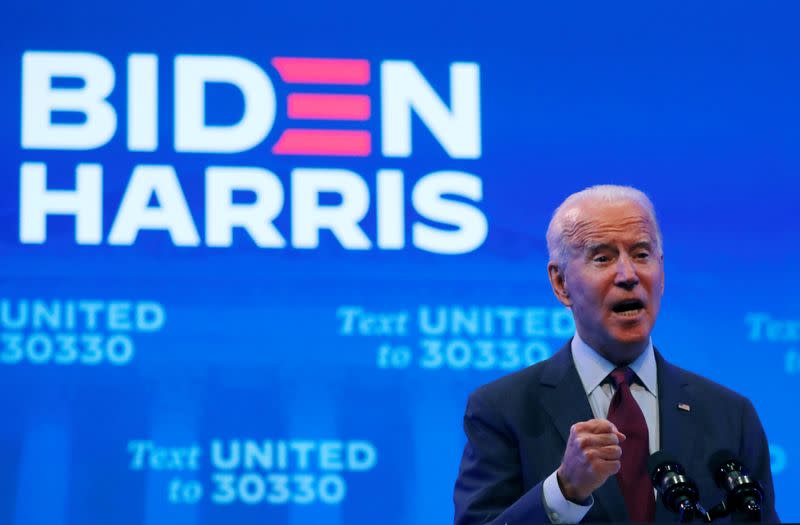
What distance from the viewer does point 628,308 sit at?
8.03ft

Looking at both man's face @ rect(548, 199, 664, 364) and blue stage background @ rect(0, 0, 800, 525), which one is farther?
blue stage background @ rect(0, 0, 800, 525)

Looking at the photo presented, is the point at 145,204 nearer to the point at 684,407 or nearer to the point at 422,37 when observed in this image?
the point at 422,37

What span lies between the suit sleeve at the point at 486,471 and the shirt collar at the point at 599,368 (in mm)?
204

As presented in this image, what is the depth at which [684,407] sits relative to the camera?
2.46 meters

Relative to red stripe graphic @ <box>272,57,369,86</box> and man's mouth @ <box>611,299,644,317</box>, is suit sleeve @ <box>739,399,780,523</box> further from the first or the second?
red stripe graphic @ <box>272,57,369,86</box>

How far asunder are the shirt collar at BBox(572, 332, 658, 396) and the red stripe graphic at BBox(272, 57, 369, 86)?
2.24 metres

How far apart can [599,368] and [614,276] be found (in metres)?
0.19

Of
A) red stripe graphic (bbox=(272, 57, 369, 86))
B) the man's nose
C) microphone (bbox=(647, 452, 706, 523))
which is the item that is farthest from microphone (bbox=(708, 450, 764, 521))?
red stripe graphic (bbox=(272, 57, 369, 86))

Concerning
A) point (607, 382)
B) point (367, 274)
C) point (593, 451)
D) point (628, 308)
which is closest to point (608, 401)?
point (607, 382)

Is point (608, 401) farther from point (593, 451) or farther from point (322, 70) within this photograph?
point (322, 70)

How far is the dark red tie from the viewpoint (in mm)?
2340

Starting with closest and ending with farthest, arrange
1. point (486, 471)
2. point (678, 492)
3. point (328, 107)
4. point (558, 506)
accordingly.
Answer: point (678, 492), point (558, 506), point (486, 471), point (328, 107)

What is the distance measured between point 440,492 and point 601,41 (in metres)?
1.80

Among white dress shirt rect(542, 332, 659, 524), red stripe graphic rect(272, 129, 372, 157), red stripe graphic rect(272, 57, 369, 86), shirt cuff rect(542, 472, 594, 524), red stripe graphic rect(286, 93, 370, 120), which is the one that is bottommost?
shirt cuff rect(542, 472, 594, 524)
